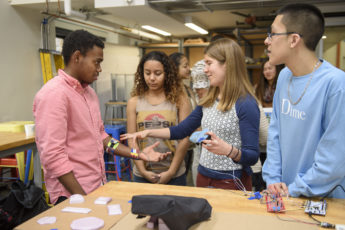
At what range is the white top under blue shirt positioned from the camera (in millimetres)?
1226

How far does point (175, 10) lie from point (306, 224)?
4474mm

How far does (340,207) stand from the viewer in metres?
1.22

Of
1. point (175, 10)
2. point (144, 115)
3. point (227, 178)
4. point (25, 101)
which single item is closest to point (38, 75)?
point (25, 101)

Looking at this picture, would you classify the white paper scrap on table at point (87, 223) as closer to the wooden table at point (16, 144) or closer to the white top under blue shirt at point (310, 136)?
the white top under blue shirt at point (310, 136)

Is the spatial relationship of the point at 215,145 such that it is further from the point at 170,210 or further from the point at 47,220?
the point at 47,220

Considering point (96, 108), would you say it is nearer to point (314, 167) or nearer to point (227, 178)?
point (227, 178)

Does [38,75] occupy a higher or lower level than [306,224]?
higher

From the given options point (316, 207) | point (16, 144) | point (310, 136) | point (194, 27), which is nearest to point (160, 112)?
point (310, 136)

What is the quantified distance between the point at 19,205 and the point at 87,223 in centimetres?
48

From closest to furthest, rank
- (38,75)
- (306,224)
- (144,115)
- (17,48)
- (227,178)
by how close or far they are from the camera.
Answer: (306,224)
(227,178)
(144,115)
(17,48)
(38,75)

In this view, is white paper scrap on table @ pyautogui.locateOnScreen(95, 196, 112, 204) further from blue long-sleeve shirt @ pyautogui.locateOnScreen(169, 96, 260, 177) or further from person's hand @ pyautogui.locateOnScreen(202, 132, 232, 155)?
blue long-sleeve shirt @ pyautogui.locateOnScreen(169, 96, 260, 177)

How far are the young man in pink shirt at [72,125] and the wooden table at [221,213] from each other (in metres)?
0.21

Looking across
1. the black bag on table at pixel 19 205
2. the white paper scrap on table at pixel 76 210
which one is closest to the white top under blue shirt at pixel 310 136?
the white paper scrap on table at pixel 76 210

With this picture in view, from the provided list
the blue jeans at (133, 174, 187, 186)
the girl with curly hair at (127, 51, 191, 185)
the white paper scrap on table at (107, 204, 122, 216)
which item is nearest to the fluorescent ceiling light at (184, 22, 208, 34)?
the girl with curly hair at (127, 51, 191, 185)
